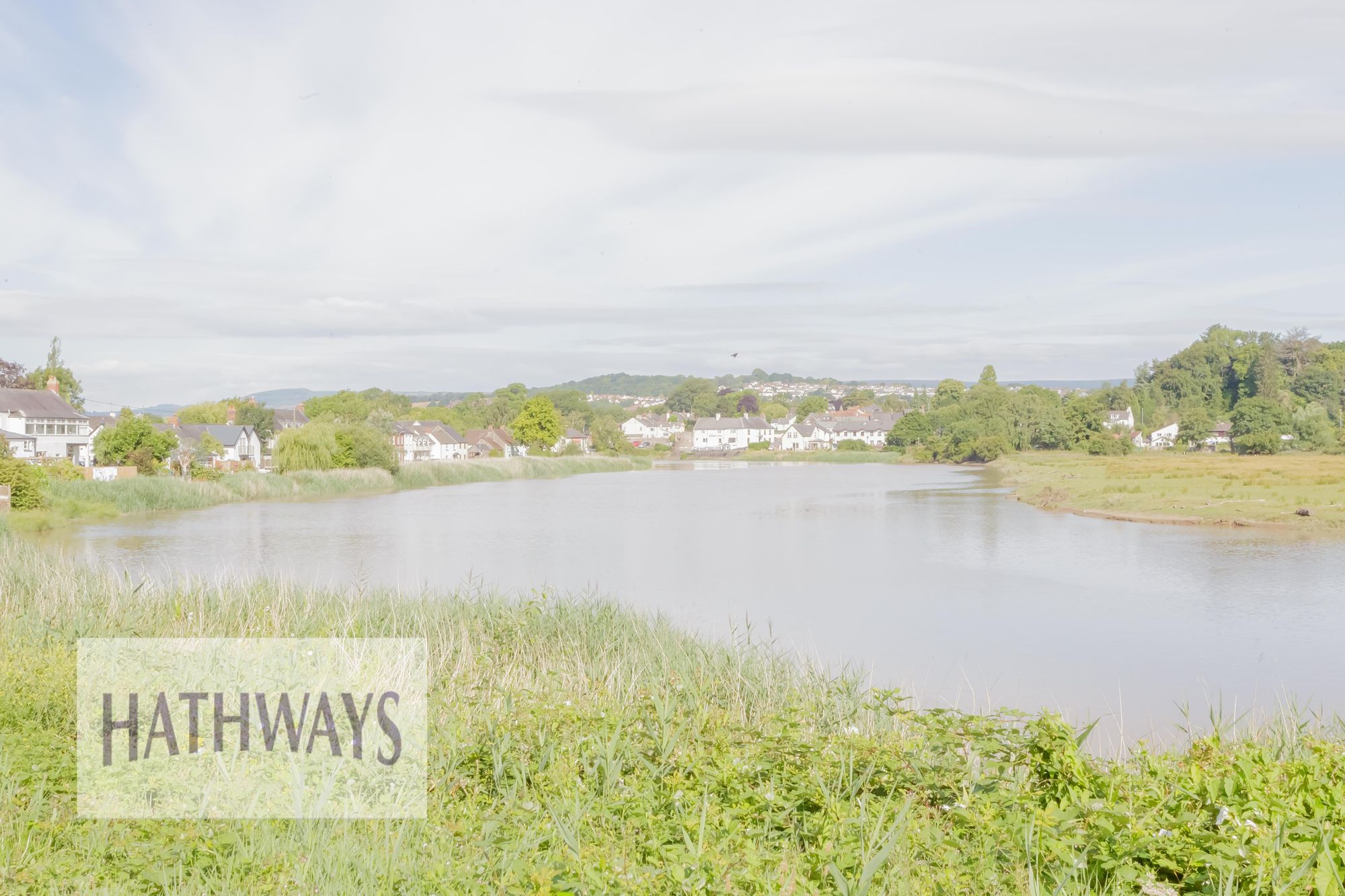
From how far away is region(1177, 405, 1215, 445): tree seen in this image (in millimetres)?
72938

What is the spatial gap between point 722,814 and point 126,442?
40.0 m

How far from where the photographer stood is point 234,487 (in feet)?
109

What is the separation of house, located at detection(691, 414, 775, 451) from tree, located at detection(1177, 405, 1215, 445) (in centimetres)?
5046

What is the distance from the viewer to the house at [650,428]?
140 m

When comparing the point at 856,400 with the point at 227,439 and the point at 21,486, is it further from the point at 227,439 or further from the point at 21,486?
the point at 21,486

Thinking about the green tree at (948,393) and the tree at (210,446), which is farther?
the green tree at (948,393)

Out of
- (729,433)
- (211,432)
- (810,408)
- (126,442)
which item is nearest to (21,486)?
(126,442)

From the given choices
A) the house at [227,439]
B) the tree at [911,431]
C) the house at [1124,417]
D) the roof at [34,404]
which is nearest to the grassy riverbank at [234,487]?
the house at [227,439]

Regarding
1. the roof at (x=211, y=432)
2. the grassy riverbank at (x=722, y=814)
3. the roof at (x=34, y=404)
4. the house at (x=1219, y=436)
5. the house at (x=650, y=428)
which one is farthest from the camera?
the house at (x=650, y=428)

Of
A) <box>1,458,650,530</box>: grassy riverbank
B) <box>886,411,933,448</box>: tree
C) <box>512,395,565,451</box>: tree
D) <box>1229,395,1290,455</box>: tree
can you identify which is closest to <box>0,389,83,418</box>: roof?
<box>1,458,650,530</box>: grassy riverbank

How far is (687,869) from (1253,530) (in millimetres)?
23806

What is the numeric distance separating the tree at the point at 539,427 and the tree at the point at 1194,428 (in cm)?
4948

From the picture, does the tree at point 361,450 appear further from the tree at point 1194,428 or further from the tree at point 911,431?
the tree at point 1194,428

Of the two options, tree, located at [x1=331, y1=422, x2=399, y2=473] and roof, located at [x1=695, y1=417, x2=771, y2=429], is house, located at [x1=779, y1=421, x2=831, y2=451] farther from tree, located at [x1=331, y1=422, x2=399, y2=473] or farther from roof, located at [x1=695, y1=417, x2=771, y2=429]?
tree, located at [x1=331, y1=422, x2=399, y2=473]
